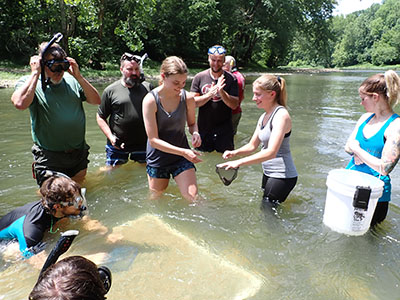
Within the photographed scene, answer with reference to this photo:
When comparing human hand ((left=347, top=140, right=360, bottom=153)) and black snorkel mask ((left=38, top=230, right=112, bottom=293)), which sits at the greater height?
human hand ((left=347, top=140, right=360, bottom=153))

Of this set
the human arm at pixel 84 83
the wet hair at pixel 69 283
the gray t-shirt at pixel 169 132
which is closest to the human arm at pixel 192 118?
the gray t-shirt at pixel 169 132

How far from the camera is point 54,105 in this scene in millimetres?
3766

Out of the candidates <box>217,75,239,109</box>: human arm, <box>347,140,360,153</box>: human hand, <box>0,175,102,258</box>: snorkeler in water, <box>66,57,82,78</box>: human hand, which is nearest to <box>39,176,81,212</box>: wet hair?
<box>0,175,102,258</box>: snorkeler in water

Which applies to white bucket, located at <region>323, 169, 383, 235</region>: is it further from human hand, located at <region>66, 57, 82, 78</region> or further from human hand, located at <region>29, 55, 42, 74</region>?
human hand, located at <region>29, 55, 42, 74</region>

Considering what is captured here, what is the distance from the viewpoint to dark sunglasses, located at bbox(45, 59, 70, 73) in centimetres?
359

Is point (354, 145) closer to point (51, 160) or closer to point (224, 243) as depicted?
point (224, 243)

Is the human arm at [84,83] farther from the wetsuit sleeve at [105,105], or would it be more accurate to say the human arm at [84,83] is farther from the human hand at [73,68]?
the wetsuit sleeve at [105,105]

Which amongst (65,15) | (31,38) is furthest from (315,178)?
(31,38)

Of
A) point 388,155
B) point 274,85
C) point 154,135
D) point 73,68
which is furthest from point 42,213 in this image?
point 388,155

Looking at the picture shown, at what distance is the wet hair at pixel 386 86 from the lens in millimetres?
3043

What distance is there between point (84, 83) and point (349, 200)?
317 cm

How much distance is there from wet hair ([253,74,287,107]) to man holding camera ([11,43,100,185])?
6.68 ft

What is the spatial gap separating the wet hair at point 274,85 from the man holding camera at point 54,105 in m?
2.04

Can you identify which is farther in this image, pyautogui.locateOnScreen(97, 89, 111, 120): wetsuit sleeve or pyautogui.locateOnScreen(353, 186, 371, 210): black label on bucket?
pyautogui.locateOnScreen(97, 89, 111, 120): wetsuit sleeve
